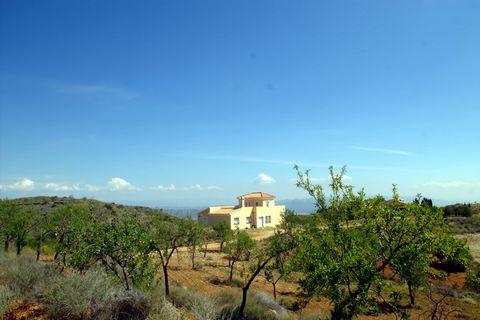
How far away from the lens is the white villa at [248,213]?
5488 centimetres

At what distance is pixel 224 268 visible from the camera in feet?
97.9

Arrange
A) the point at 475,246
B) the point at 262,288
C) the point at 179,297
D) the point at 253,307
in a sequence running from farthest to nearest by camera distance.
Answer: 1. the point at 475,246
2. the point at 262,288
3. the point at 179,297
4. the point at 253,307

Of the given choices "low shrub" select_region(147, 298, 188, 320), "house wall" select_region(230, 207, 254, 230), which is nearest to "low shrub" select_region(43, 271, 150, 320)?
"low shrub" select_region(147, 298, 188, 320)

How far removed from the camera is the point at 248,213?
57750mm

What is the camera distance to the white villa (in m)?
54.9

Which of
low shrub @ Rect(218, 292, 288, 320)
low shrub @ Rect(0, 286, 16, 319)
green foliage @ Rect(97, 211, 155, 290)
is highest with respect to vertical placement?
green foliage @ Rect(97, 211, 155, 290)

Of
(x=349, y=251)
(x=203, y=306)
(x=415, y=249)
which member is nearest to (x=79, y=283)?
(x=203, y=306)

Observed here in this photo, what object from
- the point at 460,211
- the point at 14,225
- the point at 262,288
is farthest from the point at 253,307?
the point at 460,211

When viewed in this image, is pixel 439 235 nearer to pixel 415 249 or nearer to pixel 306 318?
pixel 415 249

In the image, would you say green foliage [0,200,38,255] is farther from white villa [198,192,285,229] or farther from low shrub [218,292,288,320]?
white villa [198,192,285,229]

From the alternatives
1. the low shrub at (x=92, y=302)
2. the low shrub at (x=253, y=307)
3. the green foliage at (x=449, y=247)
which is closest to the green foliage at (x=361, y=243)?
the green foliage at (x=449, y=247)

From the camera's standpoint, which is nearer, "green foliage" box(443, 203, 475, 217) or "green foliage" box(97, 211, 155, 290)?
"green foliage" box(97, 211, 155, 290)

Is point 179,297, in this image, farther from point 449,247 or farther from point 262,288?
point 449,247

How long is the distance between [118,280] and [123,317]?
2016mm
